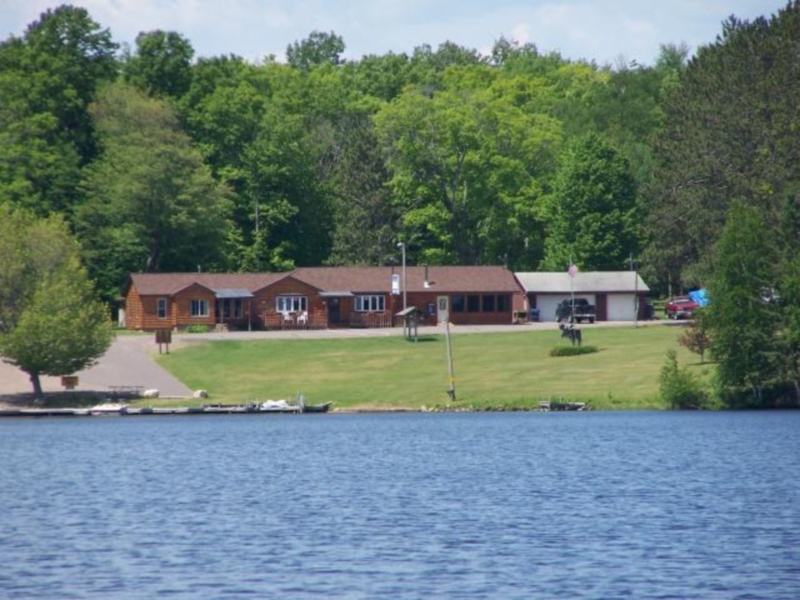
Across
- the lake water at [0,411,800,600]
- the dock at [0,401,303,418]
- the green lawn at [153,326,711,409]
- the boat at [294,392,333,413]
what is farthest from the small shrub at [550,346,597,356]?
the lake water at [0,411,800,600]

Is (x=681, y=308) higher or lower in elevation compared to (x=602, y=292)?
lower

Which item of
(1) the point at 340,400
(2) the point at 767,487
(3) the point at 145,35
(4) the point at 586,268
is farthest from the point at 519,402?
(3) the point at 145,35

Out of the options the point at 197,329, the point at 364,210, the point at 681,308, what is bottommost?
the point at 197,329

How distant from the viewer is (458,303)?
136 m

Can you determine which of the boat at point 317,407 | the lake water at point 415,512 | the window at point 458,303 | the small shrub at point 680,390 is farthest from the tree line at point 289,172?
the lake water at point 415,512

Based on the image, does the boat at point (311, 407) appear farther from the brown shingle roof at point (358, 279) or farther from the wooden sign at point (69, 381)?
the brown shingle roof at point (358, 279)

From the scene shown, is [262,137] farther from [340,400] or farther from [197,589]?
[197,589]

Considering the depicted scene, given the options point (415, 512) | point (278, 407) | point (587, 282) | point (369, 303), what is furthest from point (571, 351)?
point (415, 512)

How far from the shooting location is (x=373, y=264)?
503 ft

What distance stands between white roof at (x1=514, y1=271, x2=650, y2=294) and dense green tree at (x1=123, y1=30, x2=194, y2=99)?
41.2 meters

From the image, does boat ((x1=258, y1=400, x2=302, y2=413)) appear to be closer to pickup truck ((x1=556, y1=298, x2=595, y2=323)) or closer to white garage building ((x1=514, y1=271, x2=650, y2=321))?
pickup truck ((x1=556, y1=298, x2=595, y2=323))

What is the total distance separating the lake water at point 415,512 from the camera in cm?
3669

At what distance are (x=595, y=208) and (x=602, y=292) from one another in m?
13.6

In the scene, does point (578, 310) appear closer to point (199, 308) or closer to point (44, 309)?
point (199, 308)
